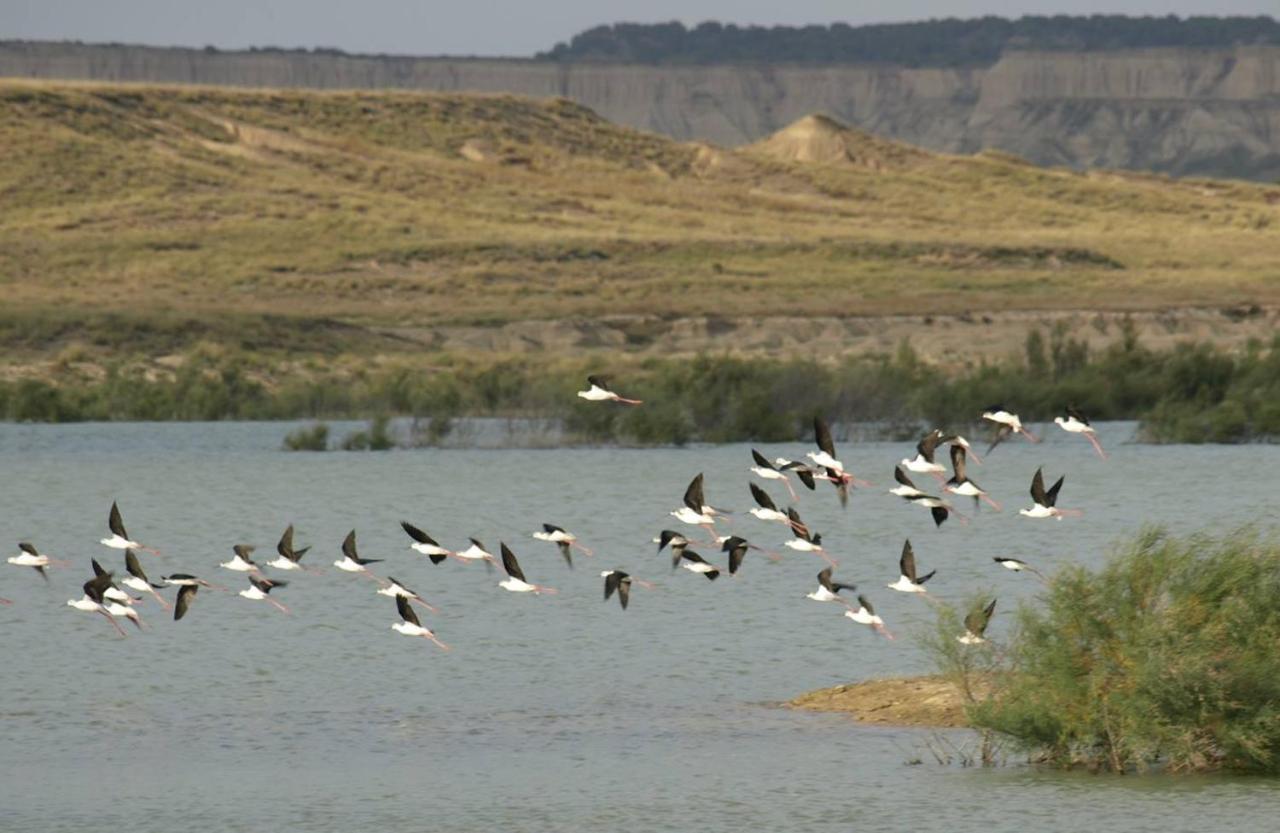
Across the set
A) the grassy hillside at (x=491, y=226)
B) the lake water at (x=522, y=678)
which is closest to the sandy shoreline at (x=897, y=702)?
the lake water at (x=522, y=678)

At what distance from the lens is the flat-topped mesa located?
438 ft

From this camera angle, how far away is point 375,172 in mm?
106938

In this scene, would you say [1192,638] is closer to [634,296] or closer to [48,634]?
[48,634]

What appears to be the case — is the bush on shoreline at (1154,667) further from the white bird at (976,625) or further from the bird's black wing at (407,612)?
the bird's black wing at (407,612)

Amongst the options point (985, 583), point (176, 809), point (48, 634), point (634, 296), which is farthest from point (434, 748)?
point (634, 296)

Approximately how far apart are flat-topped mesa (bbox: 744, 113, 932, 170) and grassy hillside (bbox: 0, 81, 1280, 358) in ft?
1.39

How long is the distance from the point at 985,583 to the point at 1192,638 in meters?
11.5

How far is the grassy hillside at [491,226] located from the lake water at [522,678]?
30.3 m

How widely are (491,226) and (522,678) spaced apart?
2962 inches

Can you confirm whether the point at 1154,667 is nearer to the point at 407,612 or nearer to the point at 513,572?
the point at 513,572

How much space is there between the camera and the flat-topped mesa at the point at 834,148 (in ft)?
438

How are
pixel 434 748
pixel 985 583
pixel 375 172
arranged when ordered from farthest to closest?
pixel 375 172 < pixel 985 583 < pixel 434 748

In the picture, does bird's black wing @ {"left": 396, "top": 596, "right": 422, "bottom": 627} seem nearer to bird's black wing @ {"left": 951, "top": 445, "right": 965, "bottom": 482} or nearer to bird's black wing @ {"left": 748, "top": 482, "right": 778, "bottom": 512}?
bird's black wing @ {"left": 748, "top": 482, "right": 778, "bottom": 512}

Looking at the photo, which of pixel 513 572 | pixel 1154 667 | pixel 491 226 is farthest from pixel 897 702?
pixel 491 226
